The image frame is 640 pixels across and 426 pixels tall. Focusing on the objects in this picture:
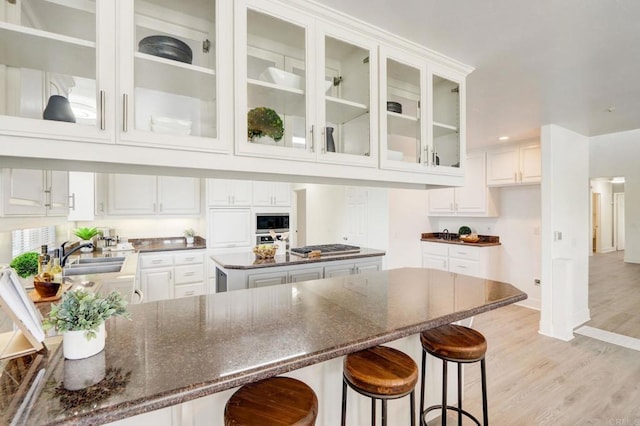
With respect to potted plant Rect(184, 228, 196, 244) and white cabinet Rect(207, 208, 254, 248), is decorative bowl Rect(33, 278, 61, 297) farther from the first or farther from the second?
potted plant Rect(184, 228, 196, 244)

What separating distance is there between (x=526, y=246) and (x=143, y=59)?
5.17 m

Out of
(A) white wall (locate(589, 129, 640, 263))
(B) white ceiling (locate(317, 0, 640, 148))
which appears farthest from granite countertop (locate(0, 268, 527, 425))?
(A) white wall (locate(589, 129, 640, 263))

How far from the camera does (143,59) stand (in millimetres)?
1119

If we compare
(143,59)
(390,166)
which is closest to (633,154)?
(390,166)

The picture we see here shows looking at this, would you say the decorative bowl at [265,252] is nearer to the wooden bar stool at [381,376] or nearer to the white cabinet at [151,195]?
the white cabinet at [151,195]

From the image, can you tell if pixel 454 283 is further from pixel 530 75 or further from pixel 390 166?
pixel 530 75

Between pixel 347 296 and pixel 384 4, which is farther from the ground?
pixel 384 4

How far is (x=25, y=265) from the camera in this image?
1913mm

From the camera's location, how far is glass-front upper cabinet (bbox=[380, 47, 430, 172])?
170 cm

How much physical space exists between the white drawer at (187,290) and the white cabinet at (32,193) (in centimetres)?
253

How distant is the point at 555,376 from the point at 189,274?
422cm

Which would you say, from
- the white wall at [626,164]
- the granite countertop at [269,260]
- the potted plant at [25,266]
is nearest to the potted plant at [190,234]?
the granite countertop at [269,260]

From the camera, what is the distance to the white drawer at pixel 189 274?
406 centimetres

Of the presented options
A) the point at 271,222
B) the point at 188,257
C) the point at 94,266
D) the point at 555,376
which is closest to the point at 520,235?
the point at 555,376
